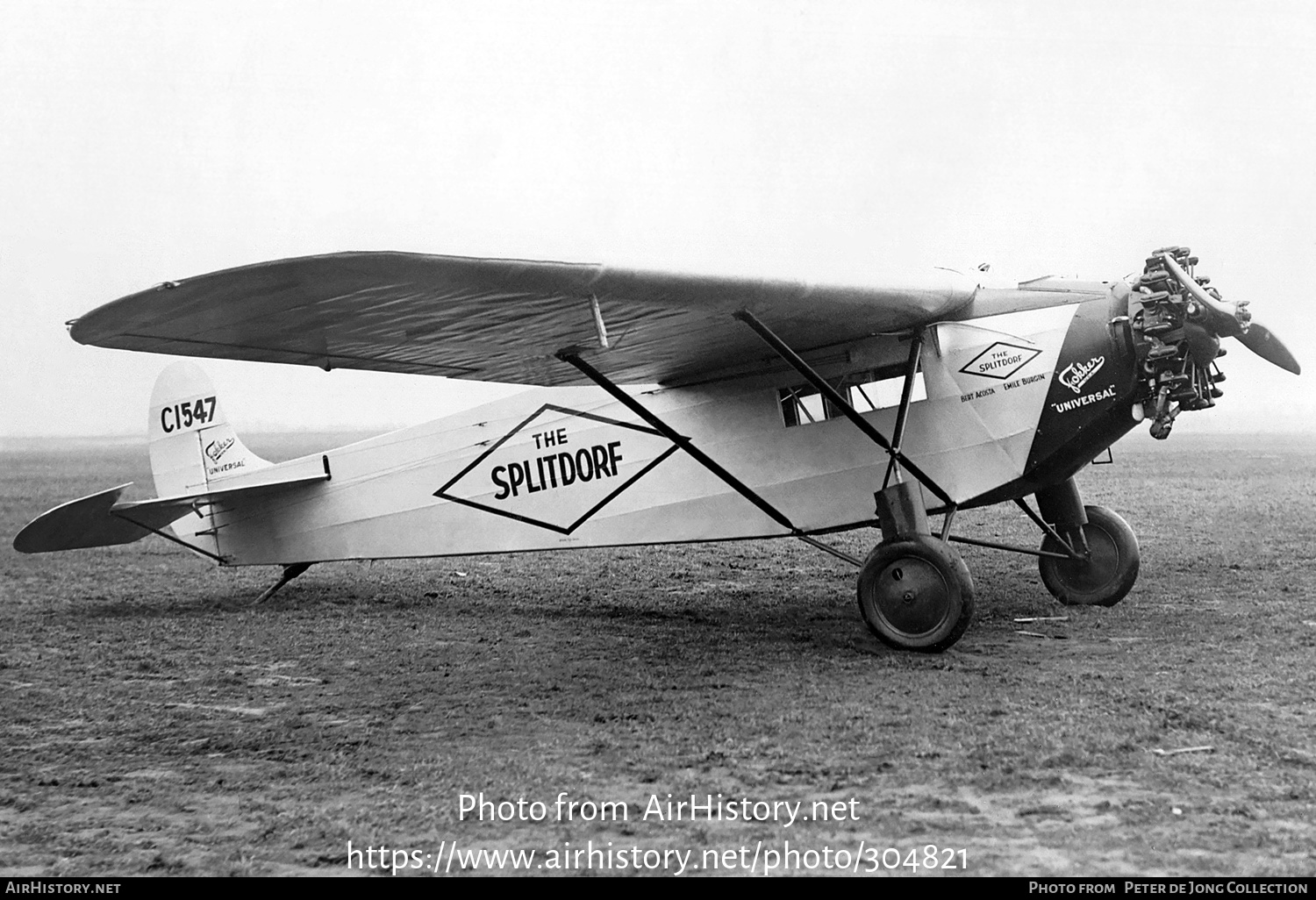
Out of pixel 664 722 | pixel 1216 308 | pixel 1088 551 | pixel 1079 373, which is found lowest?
pixel 664 722

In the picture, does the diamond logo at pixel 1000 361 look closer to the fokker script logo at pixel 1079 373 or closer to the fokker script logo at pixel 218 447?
the fokker script logo at pixel 1079 373

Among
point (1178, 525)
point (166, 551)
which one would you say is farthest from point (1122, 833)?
point (166, 551)

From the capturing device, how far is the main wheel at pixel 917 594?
20.8 feet

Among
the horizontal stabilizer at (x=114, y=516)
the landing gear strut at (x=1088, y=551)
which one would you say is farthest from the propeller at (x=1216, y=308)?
the horizontal stabilizer at (x=114, y=516)

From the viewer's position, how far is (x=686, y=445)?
7.07 m

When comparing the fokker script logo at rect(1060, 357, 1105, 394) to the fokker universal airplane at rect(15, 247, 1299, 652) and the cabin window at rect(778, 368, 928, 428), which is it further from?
the cabin window at rect(778, 368, 928, 428)

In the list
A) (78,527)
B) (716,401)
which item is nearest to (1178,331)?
(716,401)

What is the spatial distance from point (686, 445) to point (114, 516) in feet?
18.3

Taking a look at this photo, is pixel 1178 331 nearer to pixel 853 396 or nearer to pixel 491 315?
pixel 853 396

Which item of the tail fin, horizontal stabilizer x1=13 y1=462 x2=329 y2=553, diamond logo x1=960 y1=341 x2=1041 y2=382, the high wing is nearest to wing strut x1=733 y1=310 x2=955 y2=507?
the high wing

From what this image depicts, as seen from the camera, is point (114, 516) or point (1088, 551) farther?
point (114, 516)

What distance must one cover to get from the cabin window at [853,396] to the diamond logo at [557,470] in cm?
97

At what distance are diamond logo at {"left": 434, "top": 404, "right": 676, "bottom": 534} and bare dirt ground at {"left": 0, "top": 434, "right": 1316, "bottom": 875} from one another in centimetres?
96

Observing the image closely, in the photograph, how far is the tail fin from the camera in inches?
404
